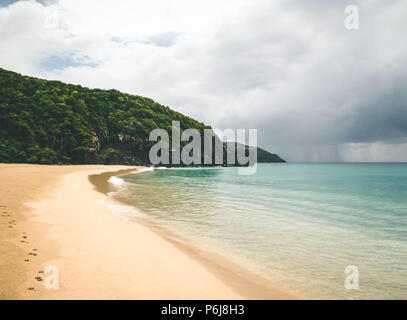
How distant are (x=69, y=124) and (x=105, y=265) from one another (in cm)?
9262

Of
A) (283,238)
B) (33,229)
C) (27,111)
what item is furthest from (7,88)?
(283,238)

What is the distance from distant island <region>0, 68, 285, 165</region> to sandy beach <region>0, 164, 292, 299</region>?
74.1 meters

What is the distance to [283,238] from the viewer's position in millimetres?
10727

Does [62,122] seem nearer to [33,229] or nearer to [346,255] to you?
[33,229]

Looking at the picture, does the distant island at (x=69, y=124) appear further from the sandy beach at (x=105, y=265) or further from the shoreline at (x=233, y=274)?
the shoreline at (x=233, y=274)

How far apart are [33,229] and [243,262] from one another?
784 centimetres

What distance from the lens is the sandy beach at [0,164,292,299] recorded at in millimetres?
4711

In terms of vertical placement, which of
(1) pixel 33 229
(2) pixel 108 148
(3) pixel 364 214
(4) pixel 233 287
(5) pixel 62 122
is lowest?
(3) pixel 364 214

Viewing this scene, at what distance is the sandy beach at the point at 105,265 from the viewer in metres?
4.71

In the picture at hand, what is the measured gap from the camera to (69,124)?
8319 centimetres

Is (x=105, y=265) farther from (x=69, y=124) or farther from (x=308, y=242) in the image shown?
(x=69, y=124)

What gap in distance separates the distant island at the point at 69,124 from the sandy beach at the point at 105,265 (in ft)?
243
